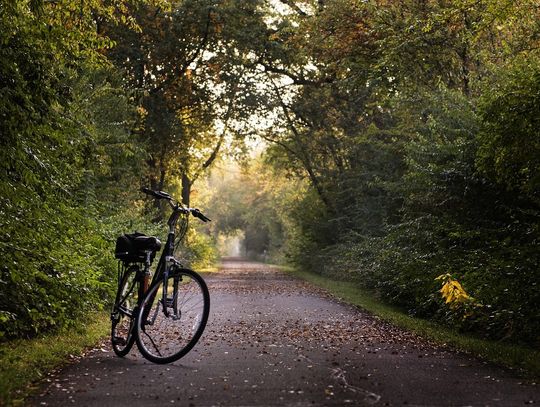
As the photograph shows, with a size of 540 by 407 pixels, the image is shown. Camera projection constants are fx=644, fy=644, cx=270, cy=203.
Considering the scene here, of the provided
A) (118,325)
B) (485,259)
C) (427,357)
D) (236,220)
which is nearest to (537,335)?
(427,357)

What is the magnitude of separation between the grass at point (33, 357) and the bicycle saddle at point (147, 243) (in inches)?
54.7

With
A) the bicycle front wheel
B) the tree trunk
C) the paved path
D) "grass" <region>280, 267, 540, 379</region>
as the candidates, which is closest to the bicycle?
the bicycle front wheel

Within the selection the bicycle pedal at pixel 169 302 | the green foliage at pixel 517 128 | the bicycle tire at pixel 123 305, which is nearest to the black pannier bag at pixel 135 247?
the bicycle tire at pixel 123 305

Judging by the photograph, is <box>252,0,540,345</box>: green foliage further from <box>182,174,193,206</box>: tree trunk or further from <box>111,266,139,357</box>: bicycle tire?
<box>182,174,193,206</box>: tree trunk

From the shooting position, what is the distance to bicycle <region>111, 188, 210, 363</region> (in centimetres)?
686

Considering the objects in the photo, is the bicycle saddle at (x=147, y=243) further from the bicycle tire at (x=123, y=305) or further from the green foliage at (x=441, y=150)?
the green foliage at (x=441, y=150)

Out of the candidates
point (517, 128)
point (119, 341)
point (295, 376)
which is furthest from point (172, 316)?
point (517, 128)

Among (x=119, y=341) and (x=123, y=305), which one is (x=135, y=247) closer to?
(x=123, y=305)

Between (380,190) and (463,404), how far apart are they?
756 inches

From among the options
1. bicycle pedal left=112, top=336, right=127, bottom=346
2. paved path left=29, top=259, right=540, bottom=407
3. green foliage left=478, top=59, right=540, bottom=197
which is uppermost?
green foliage left=478, top=59, right=540, bottom=197

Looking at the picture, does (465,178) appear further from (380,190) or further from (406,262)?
(380,190)

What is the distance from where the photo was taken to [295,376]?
623cm

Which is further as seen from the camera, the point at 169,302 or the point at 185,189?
the point at 185,189

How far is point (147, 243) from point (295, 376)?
94.7 inches
